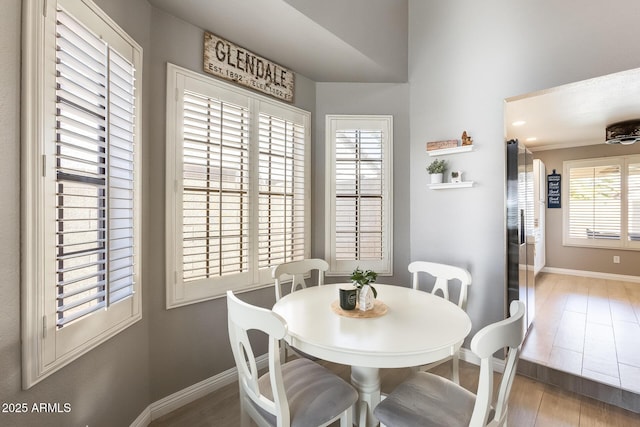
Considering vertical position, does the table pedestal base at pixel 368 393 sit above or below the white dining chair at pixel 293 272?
below

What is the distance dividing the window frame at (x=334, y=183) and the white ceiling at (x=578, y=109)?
40.8 inches

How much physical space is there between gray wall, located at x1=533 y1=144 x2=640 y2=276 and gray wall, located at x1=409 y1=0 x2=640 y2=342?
4.59 metres

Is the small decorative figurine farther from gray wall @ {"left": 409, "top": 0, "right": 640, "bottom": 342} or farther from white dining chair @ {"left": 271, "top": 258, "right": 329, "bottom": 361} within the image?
white dining chair @ {"left": 271, "top": 258, "right": 329, "bottom": 361}

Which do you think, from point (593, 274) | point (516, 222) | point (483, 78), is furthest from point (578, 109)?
point (593, 274)

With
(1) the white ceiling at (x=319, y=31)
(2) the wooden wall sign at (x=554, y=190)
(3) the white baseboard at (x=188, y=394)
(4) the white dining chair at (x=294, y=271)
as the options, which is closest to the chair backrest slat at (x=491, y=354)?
(3) the white baseboard at (x=188, y=394)

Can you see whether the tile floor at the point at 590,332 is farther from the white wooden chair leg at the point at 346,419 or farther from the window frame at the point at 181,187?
the window frame at the point at 181,187

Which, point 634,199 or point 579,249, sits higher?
point 634,199

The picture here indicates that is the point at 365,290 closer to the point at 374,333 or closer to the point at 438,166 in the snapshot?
the point at 374,333

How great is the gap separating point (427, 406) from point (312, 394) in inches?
20.9

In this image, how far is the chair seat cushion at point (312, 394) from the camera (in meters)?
1.24

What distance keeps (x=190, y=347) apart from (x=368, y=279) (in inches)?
55.7

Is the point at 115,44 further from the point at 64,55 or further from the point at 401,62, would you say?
A: the point at 401,62

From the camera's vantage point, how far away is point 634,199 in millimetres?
4879

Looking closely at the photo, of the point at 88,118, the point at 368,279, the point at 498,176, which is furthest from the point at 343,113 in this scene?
the point at 88,118
